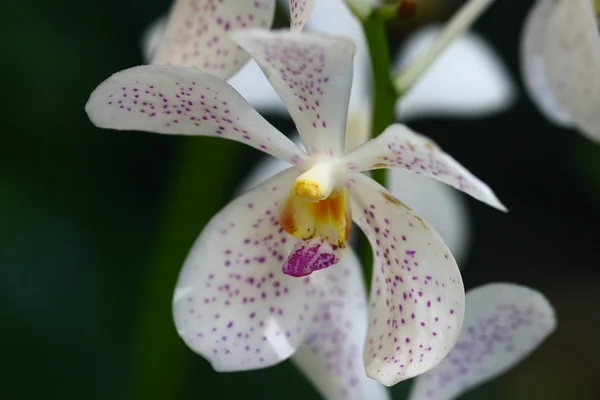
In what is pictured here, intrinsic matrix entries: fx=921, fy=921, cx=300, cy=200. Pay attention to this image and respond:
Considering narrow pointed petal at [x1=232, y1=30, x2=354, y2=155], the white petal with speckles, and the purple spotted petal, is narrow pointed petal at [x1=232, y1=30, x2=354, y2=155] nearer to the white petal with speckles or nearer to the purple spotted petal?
the purple spotted petal

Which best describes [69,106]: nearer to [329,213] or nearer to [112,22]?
[112,22]

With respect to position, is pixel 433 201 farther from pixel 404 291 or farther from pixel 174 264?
pixel 404 291

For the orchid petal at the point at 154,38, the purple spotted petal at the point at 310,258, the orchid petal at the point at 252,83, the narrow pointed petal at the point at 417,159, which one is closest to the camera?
the narrow pointed petal at the point at 417,159

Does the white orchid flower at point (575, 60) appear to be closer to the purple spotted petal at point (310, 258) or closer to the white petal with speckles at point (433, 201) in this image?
the purple spotted petal at point (310, 258)

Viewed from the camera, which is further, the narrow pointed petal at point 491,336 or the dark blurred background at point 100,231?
the dark blurred background at point 100,231

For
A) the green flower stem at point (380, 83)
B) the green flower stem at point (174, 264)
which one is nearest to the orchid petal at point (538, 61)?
the green flower stem at point (380, 83)

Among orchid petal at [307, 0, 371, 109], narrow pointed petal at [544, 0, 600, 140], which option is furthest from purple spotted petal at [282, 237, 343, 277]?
orchid petal at [307, 0, 371, 109]

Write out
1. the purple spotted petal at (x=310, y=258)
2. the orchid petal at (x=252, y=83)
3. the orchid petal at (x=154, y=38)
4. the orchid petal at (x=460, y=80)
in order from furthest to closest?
the orchid petal at (x=460, y=80) < the orchid petal at (x=252, y=83) < the orchid petal at (x=154, y=38) < the purple spotted petal at (x=310, y=258)
